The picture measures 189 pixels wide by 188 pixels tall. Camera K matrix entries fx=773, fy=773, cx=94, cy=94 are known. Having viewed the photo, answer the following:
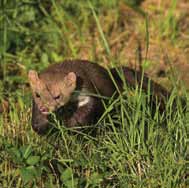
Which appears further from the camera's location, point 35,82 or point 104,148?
point 35,82

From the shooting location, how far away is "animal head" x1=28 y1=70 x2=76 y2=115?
601cm

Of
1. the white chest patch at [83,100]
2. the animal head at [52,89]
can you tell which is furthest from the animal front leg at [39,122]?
the white chest patch at [83,100]

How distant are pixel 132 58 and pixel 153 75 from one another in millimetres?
519

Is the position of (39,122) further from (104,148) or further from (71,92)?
(104,148)

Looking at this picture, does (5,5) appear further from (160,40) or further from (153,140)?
(153,140)

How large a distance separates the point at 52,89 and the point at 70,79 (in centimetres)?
17

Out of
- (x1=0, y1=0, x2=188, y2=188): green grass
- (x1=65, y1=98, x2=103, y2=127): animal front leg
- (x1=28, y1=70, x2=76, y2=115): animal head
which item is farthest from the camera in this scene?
(x1=65, y1=98, x2=103, y2=127): animal front leg

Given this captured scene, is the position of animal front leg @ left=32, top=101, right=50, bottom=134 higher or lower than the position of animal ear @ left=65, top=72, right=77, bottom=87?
lower

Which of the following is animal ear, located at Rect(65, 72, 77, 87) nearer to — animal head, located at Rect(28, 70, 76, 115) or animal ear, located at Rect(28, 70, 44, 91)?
animal head, located at Rect(28, 70, 76, 115)

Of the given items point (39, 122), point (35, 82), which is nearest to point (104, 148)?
point (39, 122)

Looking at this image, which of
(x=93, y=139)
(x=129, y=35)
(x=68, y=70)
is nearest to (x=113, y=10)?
(x=129, y=35)

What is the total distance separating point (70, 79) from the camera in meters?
6.04

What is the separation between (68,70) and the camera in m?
6.34

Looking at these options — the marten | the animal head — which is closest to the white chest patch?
the marten
